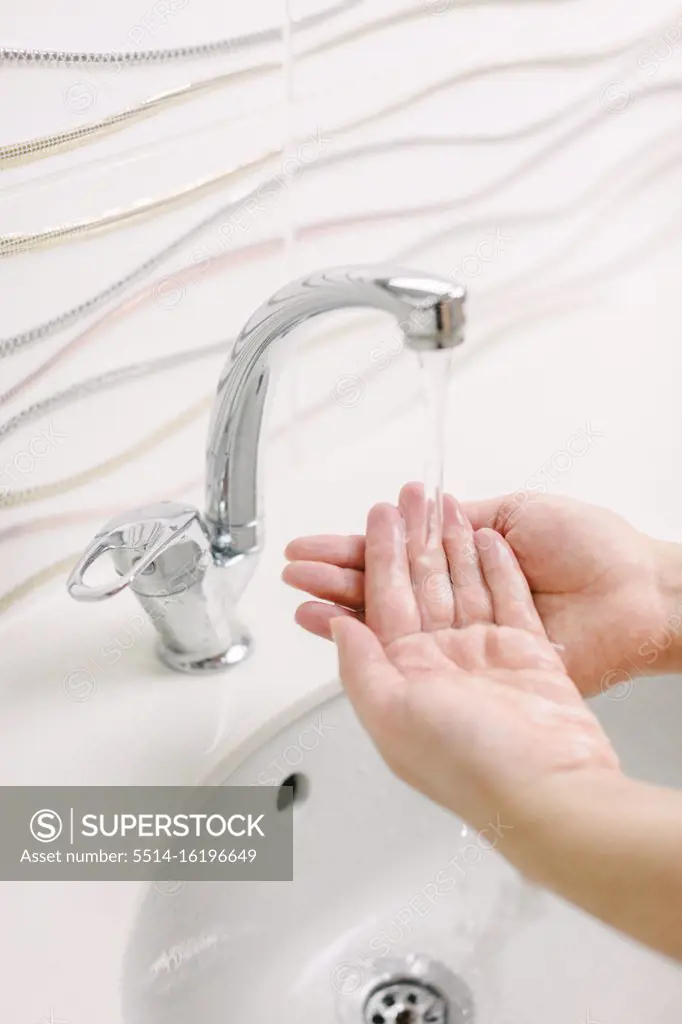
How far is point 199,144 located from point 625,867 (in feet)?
1.43

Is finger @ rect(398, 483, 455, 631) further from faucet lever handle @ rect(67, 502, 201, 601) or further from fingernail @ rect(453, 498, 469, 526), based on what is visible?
faucet lever handle @ rect(67, 502, 201, 601)

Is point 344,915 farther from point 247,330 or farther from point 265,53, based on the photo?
point 265,53

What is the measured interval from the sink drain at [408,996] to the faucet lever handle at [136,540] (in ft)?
0.82

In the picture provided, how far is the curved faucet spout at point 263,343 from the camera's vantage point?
1.38 ft

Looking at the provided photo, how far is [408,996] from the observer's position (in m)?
0.57

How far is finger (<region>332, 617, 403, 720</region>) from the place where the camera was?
464mm

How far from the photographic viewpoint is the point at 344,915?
→ 59 centimetres

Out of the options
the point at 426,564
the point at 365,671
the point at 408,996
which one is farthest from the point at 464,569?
the point at 408,996

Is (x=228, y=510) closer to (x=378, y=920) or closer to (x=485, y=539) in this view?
(x=485, y=539)

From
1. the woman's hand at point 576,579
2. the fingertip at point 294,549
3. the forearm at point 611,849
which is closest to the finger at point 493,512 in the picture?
the woman's hand at point 576,579

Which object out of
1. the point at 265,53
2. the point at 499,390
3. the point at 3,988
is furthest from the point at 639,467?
the point at 3,988

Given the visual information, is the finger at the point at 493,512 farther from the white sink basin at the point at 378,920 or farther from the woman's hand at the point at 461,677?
the white sink basin at the point at 378,920

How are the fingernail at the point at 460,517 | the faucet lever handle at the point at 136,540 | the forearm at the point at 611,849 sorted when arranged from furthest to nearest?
the fingernail at the point at 460,517
the faucet lever handle at the point at 136,540
the forearm at the point at 611,849

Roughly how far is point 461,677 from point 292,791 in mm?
137
